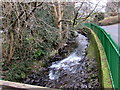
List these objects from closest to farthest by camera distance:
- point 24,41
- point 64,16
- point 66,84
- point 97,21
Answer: point 66,84 < point 24,41 < point 64,16 < point 97,21

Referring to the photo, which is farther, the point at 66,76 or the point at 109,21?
the point at 109,21

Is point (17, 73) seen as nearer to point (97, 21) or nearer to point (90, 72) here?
point (90, 72)

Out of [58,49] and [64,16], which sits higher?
[64,16]

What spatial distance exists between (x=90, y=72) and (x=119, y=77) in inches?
145

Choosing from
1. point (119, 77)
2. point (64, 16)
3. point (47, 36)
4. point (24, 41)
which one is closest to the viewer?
point (119, 77)

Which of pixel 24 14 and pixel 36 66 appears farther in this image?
pixel 36 66

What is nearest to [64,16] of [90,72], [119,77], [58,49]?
[58,49]

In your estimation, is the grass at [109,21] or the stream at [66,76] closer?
the stream at [66,76]

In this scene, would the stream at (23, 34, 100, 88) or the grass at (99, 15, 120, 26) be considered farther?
the grass at (99, 15, 120, 26)

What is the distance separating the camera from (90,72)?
6102 millimetres

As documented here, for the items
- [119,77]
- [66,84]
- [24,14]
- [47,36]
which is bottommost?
[66,84]

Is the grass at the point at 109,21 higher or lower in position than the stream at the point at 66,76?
higher

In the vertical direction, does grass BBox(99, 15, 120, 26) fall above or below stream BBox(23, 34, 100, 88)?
above

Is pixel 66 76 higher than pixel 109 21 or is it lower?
lower
